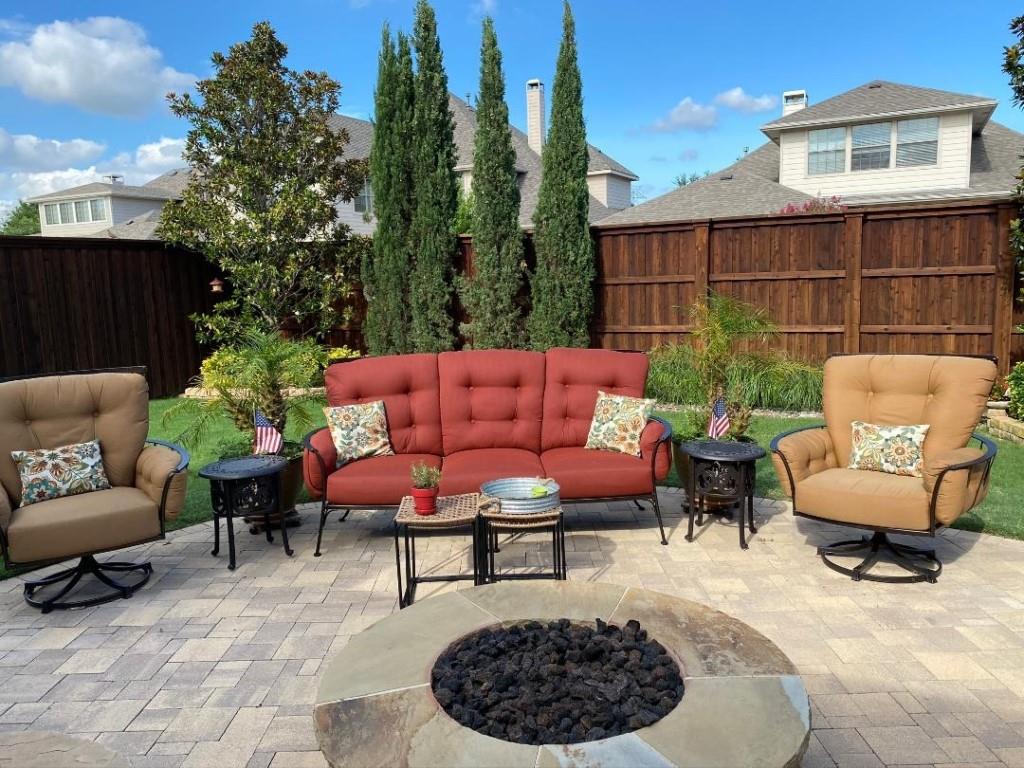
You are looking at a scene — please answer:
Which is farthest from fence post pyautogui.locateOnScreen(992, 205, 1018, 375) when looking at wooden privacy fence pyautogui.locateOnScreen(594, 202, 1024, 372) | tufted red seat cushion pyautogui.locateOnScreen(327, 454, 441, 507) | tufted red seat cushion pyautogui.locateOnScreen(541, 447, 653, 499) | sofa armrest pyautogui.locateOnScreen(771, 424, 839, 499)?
tufted red seat cushion pyautogui.locateOnScreen(327, 454, 441, 507)

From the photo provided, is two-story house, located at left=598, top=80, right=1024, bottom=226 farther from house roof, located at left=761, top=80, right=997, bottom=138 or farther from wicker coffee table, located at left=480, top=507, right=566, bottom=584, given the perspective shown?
wicker coffee table, located at left=480, top=507, right=566, bottom=584

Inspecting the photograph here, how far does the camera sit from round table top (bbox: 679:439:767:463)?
14.6 feet

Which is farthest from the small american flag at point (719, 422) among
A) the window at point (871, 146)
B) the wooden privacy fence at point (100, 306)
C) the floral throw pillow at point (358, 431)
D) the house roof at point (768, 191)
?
the window at point (871, 146)

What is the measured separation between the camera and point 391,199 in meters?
9.72

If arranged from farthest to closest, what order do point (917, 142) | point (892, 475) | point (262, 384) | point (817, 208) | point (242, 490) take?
point (917, 142), point (817, 208), point (262, 384), point (242, 490), point (892, 475)

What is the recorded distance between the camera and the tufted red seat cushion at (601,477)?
4504 millimetres

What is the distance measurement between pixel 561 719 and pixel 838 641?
1.89m

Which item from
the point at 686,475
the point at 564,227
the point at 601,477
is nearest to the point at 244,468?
the point at 601,477

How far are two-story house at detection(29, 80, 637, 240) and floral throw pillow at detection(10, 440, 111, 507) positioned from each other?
9279mm

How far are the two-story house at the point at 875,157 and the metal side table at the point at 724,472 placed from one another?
9301 mm

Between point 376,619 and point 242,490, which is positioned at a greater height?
point 242,490

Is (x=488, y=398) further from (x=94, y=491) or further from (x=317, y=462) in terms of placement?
(x=94, y=491)

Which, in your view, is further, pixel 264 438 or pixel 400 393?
pixel 400 393

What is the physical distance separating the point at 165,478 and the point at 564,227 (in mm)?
6176
